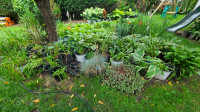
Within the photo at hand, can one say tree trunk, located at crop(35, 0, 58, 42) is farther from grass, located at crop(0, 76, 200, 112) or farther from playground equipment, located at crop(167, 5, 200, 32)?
playground equipment, located at crop(167, 5, 200, 32)

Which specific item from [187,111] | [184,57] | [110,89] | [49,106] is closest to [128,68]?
[110,89]

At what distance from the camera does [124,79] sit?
1.70 metres

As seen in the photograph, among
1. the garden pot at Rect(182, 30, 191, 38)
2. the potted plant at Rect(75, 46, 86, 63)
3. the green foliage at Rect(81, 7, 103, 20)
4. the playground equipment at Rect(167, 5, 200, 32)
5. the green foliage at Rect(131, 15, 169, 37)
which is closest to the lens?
the potted plant at Rect(75, 46, 86, 63)

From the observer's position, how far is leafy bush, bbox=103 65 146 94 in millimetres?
1626

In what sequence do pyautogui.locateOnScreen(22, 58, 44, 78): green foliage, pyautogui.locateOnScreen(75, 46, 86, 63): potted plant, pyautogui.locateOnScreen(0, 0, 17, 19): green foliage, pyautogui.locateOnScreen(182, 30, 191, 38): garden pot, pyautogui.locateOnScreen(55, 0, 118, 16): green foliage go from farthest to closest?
1. pyautogui.locateOnScreen(55, 0, 118, 16): green foliage
2. pyautogui.locateOnScreen(0, 0, 17, 19): green foliage
3. pyautogui.locateOnScreen(182, 30, 191, 38): garden pot
4. pyautogui.locateOnScreen(75, 46, 86, 63): potted plant
5. pyautogui.locateOnScreen(22, 58, 44, 78): green foliage

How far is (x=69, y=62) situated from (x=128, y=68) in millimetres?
1434

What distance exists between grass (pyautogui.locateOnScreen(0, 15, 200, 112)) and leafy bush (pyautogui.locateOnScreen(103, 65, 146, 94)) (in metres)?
0.10

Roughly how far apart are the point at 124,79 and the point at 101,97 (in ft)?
1.75

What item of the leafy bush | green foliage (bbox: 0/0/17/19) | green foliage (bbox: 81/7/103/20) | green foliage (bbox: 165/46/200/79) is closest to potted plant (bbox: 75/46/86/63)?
the leafy bush

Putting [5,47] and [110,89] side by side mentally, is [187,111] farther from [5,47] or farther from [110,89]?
[5,47]

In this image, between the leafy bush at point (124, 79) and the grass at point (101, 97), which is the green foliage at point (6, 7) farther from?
the leafy bush at point (124, 79)

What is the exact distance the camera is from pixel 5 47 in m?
2.14

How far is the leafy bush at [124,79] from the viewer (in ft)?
5.33

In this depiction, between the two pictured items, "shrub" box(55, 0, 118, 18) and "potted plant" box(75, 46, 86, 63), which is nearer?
"potted plant" box(75, 46, 86, 63)
